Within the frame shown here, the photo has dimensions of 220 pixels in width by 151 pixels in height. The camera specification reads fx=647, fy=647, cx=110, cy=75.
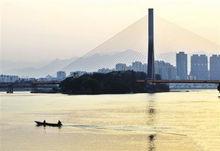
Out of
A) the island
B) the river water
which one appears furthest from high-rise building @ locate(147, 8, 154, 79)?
the river water

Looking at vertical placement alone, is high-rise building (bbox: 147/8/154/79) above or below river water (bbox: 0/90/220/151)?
above

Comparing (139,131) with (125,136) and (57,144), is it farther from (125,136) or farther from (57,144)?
(57,144)

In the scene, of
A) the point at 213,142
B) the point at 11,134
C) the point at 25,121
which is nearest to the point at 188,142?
the point at 213,142

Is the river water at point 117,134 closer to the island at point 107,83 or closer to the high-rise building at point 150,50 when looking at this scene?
the high-rise building at point 150,50

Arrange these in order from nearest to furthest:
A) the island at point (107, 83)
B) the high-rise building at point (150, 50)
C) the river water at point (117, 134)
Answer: the river water at point (117, 134), the high-rise building at point (150, 50), the island at point (107, 83)

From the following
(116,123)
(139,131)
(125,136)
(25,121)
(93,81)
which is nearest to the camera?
(125,136)

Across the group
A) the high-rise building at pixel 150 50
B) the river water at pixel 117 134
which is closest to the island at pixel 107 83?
the high-rise building at pixel 150 50

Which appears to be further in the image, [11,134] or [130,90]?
[130,90]

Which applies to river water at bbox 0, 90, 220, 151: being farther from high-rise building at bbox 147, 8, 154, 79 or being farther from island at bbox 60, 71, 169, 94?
island at bbox 60, 71, 169, 94
